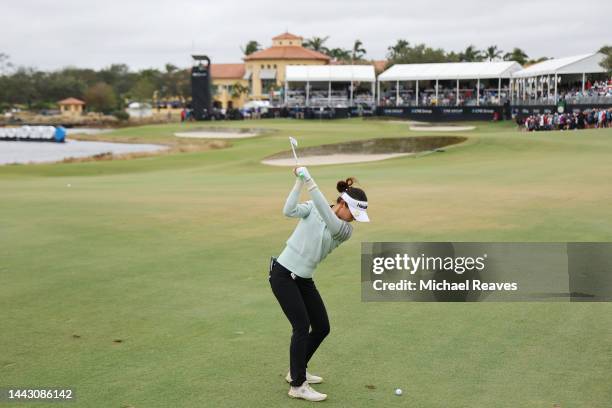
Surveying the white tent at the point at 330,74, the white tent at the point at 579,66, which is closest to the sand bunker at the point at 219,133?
the white tent at the point at 330,74

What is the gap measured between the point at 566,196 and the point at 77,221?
1221 centimetres

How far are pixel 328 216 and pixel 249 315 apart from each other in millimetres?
3495

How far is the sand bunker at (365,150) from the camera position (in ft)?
141

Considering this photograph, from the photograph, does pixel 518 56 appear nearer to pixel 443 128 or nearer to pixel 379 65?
pixel 379 65

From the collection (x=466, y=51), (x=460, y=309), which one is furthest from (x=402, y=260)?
(x=466, y=51)

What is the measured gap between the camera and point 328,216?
22.7 feet

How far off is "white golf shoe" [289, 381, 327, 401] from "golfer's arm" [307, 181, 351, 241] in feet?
4.66

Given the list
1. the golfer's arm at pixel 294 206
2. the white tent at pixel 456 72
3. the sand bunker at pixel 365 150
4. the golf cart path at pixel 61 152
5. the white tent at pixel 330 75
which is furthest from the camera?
the white tent at pixel 330 75

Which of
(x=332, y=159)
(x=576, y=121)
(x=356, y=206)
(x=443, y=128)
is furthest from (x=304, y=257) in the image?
(x=443, y=128)

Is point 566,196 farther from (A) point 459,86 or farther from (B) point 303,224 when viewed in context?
(A) point 459,86

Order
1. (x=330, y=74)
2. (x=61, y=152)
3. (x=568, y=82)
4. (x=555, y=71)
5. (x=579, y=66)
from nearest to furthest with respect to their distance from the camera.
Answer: (x=61, y=152) < (x=555, y=71) < (x=579, y=66) < (x=568, y=82) < (x=330, y=74)

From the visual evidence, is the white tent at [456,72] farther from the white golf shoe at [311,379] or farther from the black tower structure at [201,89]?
the white golf shoe at [311,379]

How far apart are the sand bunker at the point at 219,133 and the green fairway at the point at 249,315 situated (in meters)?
46.8

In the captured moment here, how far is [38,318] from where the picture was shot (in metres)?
9.76
